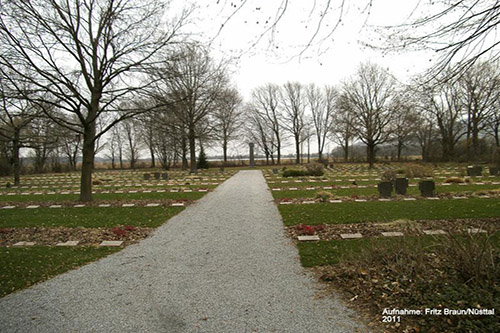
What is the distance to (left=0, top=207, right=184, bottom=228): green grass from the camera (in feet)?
24.9

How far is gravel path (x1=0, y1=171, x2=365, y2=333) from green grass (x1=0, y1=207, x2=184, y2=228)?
2.34 m

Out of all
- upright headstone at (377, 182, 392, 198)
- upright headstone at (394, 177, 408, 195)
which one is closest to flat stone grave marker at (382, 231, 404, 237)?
upright headstone at (377, 182, 392, 198)

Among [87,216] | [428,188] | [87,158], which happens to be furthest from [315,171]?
[87,216]

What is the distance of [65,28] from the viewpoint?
9680 millimetres

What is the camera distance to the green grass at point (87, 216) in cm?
758

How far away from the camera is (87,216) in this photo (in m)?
8.52

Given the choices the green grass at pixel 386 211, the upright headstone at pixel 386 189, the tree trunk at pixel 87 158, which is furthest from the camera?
the tree trunk at pixel 87 158

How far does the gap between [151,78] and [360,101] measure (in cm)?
2922

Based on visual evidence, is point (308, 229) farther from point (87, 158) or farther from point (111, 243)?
point (87, 158)

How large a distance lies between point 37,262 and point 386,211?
7.75 m

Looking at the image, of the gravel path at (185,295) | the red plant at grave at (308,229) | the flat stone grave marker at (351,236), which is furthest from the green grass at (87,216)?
the flat stone grave marker at (351,236)

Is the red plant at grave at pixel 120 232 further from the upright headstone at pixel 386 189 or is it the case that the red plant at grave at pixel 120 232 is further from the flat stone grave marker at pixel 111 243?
the upright headstone at pixel 386 189

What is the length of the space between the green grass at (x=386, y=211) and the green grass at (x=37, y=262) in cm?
426

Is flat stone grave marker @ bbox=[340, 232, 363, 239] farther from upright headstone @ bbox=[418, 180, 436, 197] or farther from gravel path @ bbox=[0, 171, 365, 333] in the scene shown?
upright headstone @ bbox=[418, 180, 436, 197]
